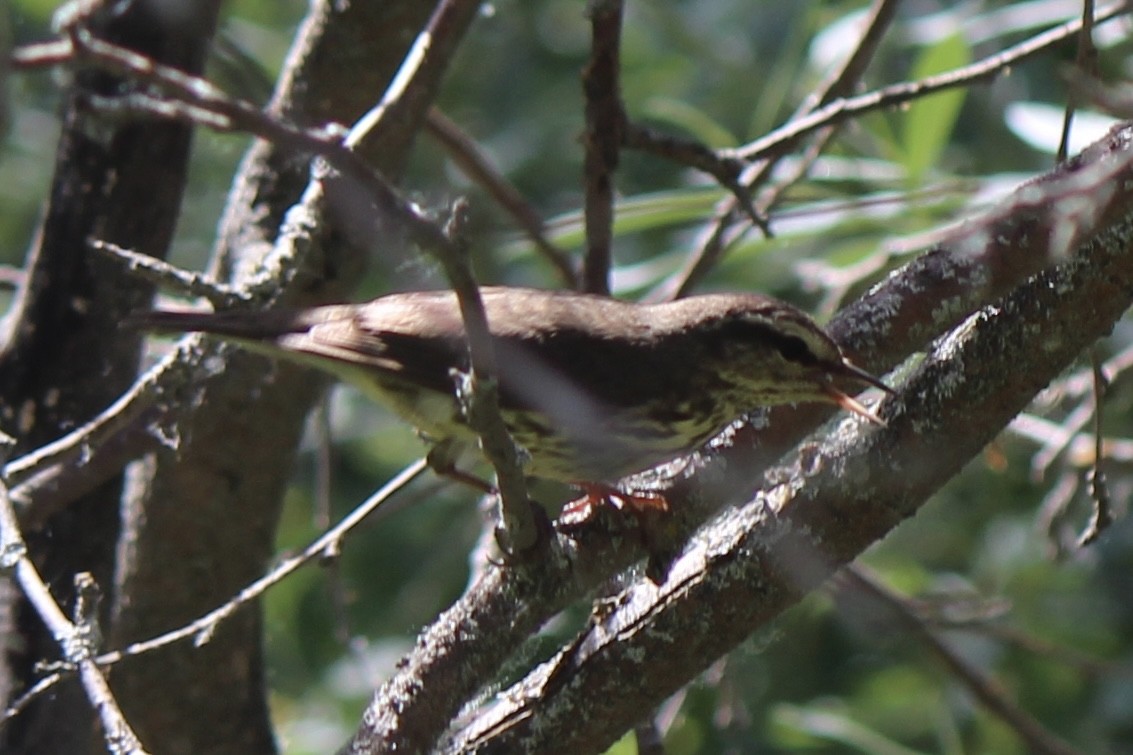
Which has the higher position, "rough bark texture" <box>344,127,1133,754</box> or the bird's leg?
the bird's leg

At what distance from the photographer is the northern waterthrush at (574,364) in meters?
3.13

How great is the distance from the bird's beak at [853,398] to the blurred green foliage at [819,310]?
0.94 metres

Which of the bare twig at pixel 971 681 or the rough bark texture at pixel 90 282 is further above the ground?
the rough bark texture at pixel 90 282

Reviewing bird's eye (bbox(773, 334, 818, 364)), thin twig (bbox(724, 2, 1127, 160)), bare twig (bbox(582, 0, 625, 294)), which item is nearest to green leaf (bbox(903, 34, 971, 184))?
thin twig (bbox(724, 2, 1127, 160))

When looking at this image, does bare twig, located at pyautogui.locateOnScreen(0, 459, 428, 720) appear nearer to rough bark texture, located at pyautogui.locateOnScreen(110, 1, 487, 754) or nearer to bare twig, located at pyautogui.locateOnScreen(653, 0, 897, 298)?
rough bark texture, located at pyautogui.locateOnScreen(110, 1, 487, 754)

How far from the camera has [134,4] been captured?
12.8ft

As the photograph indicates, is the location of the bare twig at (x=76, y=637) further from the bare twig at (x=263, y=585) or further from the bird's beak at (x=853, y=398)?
the bird's beak at (x=853, y=398)

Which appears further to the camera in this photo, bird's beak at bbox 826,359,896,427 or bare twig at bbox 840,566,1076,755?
bare twig at bbox 840,566,1076,755

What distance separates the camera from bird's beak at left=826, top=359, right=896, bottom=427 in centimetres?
275

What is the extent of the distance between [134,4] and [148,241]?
58cm

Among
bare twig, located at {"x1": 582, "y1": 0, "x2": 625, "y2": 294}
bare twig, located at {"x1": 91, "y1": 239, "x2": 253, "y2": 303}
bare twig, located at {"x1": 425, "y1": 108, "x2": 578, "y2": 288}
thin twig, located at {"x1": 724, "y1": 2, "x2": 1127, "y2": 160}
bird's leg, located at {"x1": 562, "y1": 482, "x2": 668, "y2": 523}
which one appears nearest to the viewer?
bare twig, located at {"x1": 91, "y1": 239, "x2": 253, "y2": 303}

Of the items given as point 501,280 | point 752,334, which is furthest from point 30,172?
point 752,334

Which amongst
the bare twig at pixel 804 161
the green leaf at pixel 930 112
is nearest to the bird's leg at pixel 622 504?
the bare twig at pixel 804 161

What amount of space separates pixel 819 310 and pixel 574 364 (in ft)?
5.15
